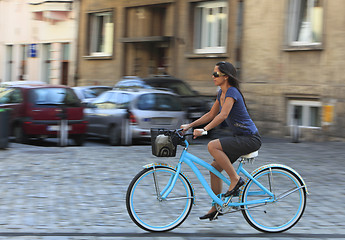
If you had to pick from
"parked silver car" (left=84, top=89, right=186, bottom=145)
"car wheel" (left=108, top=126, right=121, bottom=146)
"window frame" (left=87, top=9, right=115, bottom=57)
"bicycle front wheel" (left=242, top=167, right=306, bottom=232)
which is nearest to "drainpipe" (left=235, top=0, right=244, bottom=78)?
"parked silver car" (left=84, top=89, right=186, bottom=145)

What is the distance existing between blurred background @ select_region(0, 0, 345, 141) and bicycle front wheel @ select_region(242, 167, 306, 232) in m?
8.37

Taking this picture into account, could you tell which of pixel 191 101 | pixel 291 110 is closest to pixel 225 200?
pixel 191 101

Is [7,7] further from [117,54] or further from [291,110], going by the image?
[291,110]

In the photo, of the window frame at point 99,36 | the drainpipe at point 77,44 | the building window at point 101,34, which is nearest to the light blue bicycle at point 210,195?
the window frame at point 99,36

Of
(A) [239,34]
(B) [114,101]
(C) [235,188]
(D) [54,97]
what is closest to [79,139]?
(D) [54,97]

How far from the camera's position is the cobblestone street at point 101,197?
5.73 metres

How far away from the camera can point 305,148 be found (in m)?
13.5

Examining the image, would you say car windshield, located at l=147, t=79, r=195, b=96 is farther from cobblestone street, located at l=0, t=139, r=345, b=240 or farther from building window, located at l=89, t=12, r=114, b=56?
building window, located at l=89, t=12, r=114, b=56

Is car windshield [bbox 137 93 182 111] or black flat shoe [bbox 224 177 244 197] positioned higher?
car windshield [bbox 137 93 182 111]

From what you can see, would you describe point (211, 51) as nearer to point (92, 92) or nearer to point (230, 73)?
point (92, 92)

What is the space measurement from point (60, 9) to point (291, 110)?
15.7 metres

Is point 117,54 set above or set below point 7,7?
below

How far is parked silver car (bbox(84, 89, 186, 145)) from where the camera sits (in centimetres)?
1384

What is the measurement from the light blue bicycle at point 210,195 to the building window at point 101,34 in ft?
67.8
